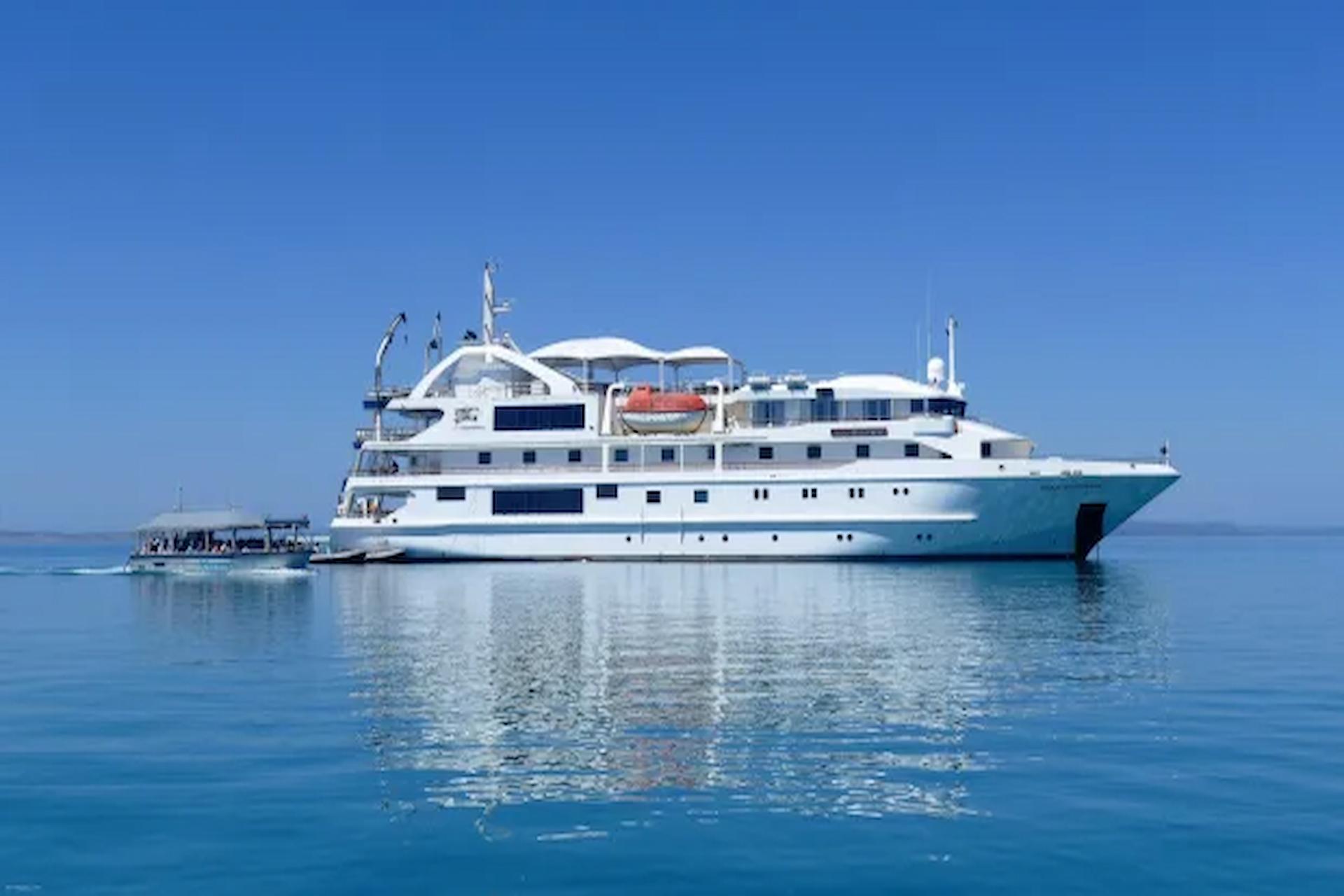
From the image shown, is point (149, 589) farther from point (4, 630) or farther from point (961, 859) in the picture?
point (961, 859)

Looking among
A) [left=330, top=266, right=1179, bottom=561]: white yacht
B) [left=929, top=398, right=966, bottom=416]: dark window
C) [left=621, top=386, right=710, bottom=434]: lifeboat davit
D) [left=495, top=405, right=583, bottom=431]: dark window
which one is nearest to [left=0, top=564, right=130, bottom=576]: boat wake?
[left=330, top=266, right=1179, bottom=561]: white yacht

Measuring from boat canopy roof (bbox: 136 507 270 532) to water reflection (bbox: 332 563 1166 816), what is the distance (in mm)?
12943

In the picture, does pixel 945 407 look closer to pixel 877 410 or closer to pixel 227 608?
pixel 877 410

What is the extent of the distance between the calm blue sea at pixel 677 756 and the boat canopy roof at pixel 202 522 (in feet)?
68.3

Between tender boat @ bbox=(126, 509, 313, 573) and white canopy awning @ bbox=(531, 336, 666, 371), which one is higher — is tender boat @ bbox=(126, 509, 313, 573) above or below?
below

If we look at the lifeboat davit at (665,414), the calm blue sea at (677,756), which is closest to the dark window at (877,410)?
the lifeboat davit at (665,414)

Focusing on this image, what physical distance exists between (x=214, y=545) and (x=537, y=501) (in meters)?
12.1

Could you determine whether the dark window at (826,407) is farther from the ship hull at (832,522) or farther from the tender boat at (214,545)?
the tender boat at (214,545)

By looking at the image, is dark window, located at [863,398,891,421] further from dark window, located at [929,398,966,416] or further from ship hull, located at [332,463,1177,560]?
ship hull, located at [332,463,1177,560]

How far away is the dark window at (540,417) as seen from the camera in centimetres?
5231

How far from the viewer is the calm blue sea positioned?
32.0ft

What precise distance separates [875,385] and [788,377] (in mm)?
3316

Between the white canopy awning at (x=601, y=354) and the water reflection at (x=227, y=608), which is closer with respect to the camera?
the water reflection at (x=227, y=608)

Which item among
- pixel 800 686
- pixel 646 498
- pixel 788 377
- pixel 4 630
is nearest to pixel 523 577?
pixel 646 498
